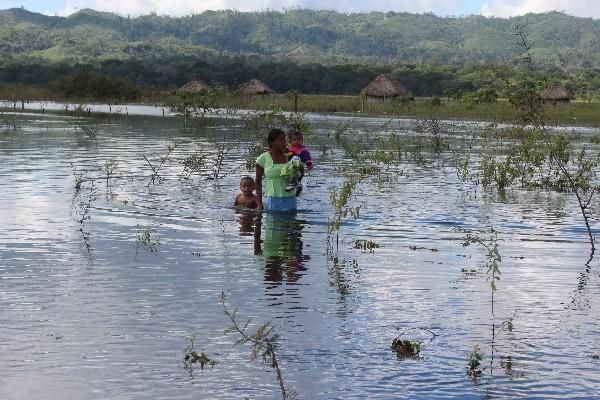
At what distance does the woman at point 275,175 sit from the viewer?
51.6 feet

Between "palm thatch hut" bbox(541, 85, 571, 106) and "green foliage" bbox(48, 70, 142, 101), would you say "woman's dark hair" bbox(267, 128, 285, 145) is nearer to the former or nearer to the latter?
"green foliage" bbox(48, 70, 142, 101)

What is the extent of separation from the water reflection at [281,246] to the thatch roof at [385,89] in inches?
2932

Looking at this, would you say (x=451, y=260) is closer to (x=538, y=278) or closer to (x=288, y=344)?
(x=538, y=278)

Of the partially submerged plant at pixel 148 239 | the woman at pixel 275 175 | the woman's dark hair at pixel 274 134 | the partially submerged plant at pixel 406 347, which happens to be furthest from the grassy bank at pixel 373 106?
the partially submerged plant at pixel 406 347

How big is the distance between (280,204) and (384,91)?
74.9m

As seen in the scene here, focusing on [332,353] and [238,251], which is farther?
[238,251]

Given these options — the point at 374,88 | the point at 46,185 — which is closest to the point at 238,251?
the point at 46,185

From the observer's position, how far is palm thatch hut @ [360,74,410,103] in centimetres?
9031

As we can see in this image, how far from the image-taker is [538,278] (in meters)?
11.8

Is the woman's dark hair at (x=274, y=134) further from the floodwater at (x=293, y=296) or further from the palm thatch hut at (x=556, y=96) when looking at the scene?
the palm thatch hut at (x=556, y=96)

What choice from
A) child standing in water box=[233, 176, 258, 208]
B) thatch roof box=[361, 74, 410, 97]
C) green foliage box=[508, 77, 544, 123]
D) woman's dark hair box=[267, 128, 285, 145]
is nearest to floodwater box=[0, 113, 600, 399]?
child standing in water box=[233, 176, 258, 208]

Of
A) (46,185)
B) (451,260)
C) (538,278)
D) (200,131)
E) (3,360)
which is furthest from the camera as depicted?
(200,131)

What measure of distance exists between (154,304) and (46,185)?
11534 mm

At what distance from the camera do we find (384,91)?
297 feet
